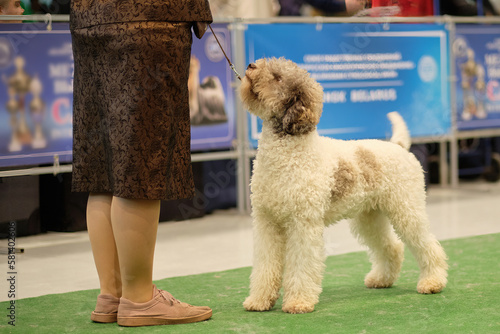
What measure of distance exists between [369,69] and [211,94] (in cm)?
155

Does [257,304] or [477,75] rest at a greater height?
[477,75]

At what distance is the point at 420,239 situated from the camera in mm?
3568

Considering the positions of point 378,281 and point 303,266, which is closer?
point 303,266

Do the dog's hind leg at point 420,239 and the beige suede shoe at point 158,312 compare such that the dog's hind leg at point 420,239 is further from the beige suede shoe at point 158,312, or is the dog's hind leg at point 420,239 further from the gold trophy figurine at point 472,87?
the gold trophy figurine at point 472,87

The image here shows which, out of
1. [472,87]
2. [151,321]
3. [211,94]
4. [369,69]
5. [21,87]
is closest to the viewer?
[151,321]

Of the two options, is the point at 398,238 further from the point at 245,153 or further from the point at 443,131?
the point at 443,131

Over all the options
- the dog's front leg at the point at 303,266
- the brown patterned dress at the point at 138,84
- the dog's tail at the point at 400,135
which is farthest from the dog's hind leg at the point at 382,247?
the brown patterned dress at the point at 138,84

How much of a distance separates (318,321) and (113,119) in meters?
1.14

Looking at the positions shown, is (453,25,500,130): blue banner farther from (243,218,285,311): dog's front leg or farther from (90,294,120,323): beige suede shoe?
(90,294,120,323): beige suede shoe

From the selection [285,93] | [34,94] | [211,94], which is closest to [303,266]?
[285,93]

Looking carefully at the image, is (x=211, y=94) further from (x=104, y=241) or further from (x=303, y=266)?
(x=104, y=241)

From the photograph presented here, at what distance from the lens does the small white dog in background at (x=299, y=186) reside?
3.18 metres

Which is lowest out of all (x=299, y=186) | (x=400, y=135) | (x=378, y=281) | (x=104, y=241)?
(x=378, y=281)

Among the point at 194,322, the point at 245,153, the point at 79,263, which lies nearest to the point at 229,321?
the point at 194,322
